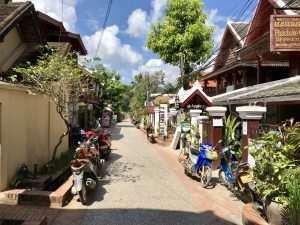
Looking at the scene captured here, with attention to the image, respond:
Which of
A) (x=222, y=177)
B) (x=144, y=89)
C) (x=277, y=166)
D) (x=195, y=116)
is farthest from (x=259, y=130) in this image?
(x=144, y=89)

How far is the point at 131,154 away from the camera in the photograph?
654 inches

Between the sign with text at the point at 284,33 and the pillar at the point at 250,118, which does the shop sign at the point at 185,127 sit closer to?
the sign with text at the point at 284,33

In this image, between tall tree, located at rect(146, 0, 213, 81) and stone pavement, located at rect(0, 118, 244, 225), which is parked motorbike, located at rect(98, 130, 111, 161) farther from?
tall tree, located at rect(146, 0, 213, 81)

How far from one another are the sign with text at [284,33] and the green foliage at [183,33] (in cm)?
A: 1593

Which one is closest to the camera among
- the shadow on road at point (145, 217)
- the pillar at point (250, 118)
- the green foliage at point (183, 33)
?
the shadow on road at point (145, 217)

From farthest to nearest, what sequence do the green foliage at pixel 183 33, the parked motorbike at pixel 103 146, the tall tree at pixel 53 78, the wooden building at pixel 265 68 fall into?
the green foliage at pixel 183 33
the parked motorbike at pixel 103 146
the wooden building at pixel 265 68
the tall tree at pixel 53 78

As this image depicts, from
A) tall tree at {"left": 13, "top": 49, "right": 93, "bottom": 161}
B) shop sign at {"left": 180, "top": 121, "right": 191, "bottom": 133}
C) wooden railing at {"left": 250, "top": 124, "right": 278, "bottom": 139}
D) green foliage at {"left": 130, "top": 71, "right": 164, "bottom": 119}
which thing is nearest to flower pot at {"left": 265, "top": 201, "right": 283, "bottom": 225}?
wooden railing at {"left": 250, "top": 124, "right": 278, "bottom": 139}

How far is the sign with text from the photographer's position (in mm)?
9922

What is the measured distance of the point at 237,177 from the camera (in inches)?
302

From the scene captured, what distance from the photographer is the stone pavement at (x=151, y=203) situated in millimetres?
6602

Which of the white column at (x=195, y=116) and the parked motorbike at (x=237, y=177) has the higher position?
the white column at (x=195, y=116)

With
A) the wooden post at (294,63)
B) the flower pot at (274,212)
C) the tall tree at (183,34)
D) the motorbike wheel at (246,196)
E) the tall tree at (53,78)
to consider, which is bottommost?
the motorbike wheel at (246,196)

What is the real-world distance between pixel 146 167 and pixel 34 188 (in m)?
5.38

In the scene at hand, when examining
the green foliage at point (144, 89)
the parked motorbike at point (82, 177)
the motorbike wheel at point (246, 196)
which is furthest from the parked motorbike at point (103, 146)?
the green foliage at point (144, 89)
